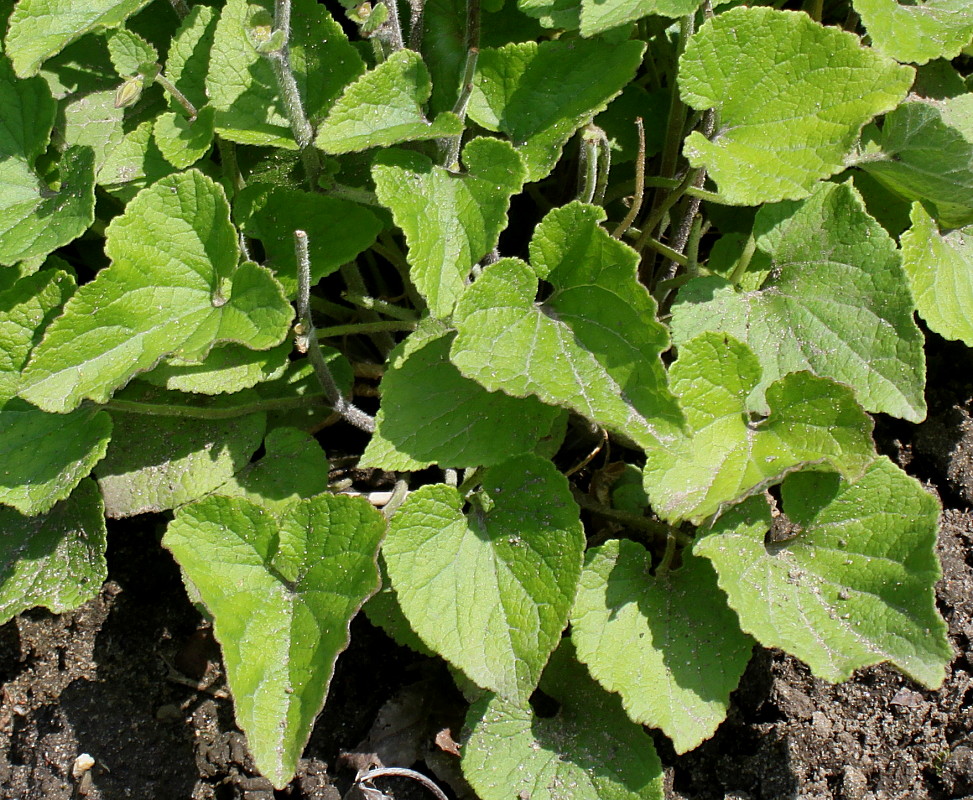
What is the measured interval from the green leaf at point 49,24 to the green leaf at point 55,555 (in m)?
0.99

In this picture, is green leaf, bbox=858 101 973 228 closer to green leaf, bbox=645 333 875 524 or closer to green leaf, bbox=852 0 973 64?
green leaf, bbox=852 0 973 64

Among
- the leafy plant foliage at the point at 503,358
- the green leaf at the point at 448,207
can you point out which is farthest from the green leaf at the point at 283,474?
the green leaf at the point at 448,207

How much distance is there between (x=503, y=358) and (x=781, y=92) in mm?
886

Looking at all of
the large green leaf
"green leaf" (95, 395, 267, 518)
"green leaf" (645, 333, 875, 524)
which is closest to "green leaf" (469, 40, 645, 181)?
"green leaf" (645, 333, 875, 524)

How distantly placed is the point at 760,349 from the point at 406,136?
0.90 metres

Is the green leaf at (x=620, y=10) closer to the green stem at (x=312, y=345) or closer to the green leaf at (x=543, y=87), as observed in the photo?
the green leaf at (x=543, y=87)

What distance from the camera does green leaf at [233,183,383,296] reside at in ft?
7.23

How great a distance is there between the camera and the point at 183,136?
7.32ft

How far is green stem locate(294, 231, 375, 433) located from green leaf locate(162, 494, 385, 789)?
293 mm

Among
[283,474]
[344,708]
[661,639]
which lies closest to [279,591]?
[283,474]

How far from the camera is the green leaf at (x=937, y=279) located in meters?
2.13

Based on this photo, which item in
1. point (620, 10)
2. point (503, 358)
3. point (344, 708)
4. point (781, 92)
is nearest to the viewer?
point (503, 358)

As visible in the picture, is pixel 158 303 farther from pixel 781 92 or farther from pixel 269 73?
pixel 781 92

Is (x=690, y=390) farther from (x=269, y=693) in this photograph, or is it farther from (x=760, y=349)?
(x=269, y=693)
